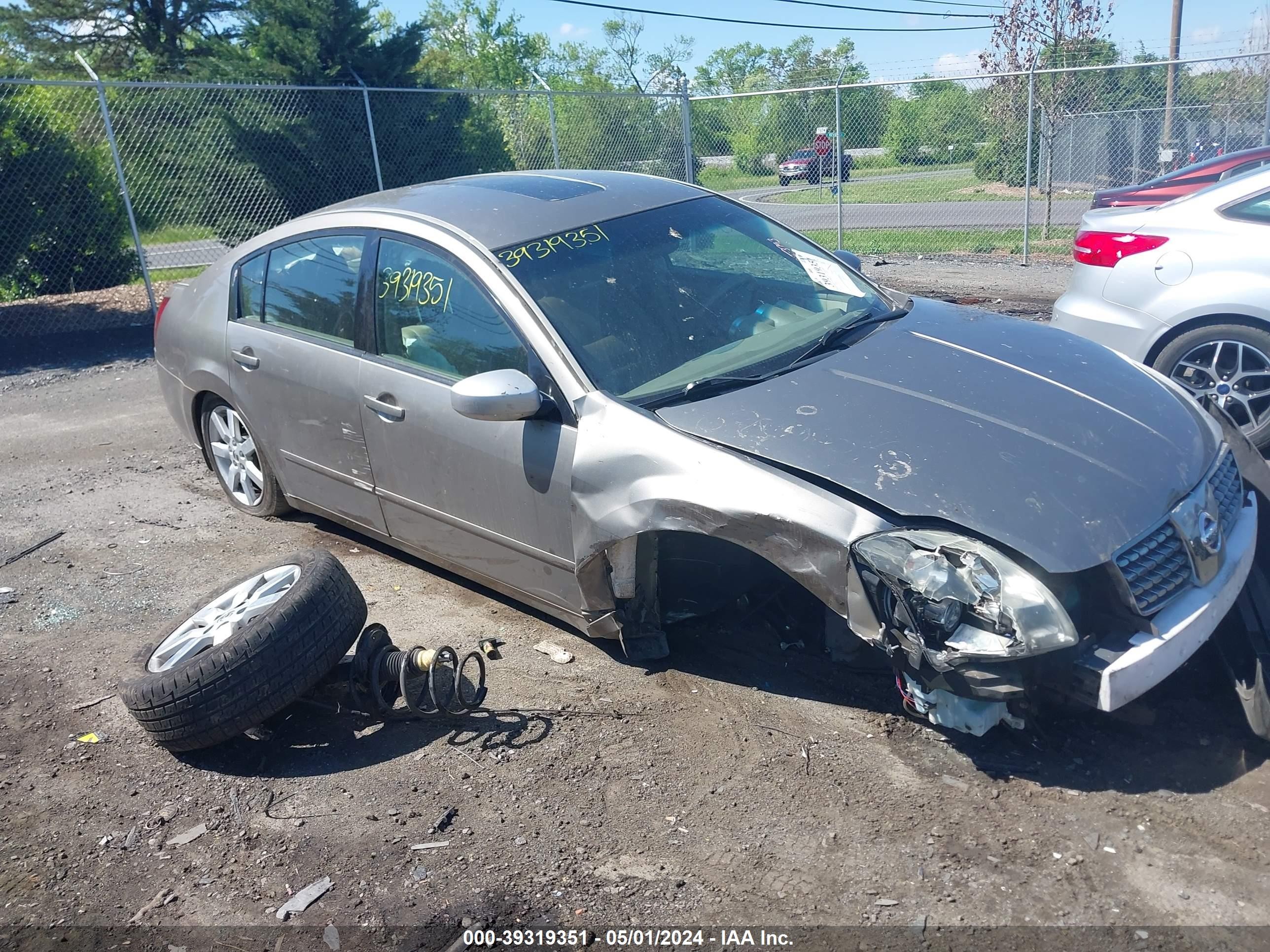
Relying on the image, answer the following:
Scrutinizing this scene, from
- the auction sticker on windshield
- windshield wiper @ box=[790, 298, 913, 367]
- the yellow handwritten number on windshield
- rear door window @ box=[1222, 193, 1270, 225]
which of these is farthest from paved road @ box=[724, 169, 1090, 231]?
the yellow handwritten number on windshield

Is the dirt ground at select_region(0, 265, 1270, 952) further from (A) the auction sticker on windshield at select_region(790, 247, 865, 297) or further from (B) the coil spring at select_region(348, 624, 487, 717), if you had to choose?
(A) the auction sticker on windshield at select_region(790, 247, 865, 297)

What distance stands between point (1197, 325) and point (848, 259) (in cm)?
223

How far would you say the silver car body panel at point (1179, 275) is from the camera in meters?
5.48

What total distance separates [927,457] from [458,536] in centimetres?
192

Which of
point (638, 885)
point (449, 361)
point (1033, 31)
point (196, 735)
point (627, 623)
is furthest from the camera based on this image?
point (1033, 31)

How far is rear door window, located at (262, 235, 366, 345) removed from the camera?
176 inches

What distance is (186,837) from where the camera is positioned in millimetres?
3117

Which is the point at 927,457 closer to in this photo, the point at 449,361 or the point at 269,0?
the point at 449,361

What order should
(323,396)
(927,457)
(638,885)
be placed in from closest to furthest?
(638,885) < (927,457) < (323,396)

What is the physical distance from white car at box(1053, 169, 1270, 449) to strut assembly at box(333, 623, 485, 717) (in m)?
4.15

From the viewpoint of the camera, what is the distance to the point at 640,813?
3059 mm

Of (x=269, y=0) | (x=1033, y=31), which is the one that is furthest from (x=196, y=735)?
(x=1033, y=31)

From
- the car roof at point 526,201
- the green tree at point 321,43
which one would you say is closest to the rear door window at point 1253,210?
the car roof at point 526,201

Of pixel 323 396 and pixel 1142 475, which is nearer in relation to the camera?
pixel 1142 475
